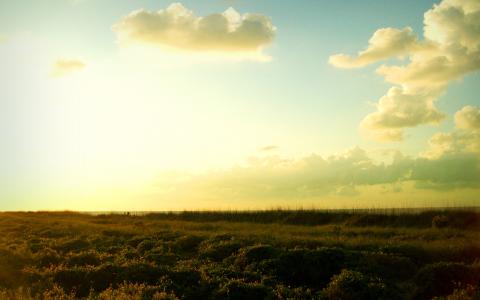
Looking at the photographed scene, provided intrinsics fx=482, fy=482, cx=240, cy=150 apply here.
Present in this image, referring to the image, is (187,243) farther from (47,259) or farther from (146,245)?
(47,259)

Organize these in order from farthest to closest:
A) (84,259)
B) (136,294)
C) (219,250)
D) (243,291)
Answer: (219,250), (84,259), (243,291), (136,294)

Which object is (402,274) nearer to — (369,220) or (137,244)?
(137,244)

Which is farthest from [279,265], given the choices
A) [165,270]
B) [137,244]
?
[137,244]

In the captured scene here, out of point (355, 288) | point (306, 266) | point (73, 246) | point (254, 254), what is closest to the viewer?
point (355, 288)

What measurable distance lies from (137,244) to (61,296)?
609 inches

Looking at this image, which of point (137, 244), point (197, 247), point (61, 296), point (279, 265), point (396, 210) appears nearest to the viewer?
point (61, 296)

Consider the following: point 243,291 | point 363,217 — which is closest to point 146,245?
point 243,291

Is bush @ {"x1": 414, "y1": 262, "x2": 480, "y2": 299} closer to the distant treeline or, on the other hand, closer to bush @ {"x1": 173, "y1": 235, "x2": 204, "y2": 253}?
bush @ {"x1": 173, "y1": 235, "x2": 204, "y2": 253}

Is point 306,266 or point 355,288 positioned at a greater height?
point 306,266

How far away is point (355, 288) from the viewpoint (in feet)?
60.8

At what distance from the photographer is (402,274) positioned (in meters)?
22.2

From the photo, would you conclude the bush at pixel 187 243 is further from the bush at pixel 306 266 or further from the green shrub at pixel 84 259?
the bush at pixel 306 266

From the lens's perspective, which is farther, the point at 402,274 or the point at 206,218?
the point at 206,218

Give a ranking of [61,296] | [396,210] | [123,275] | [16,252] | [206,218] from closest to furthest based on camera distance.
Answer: [61,296] → [123,275] → [16,252] → [396,210] → [206,218]
